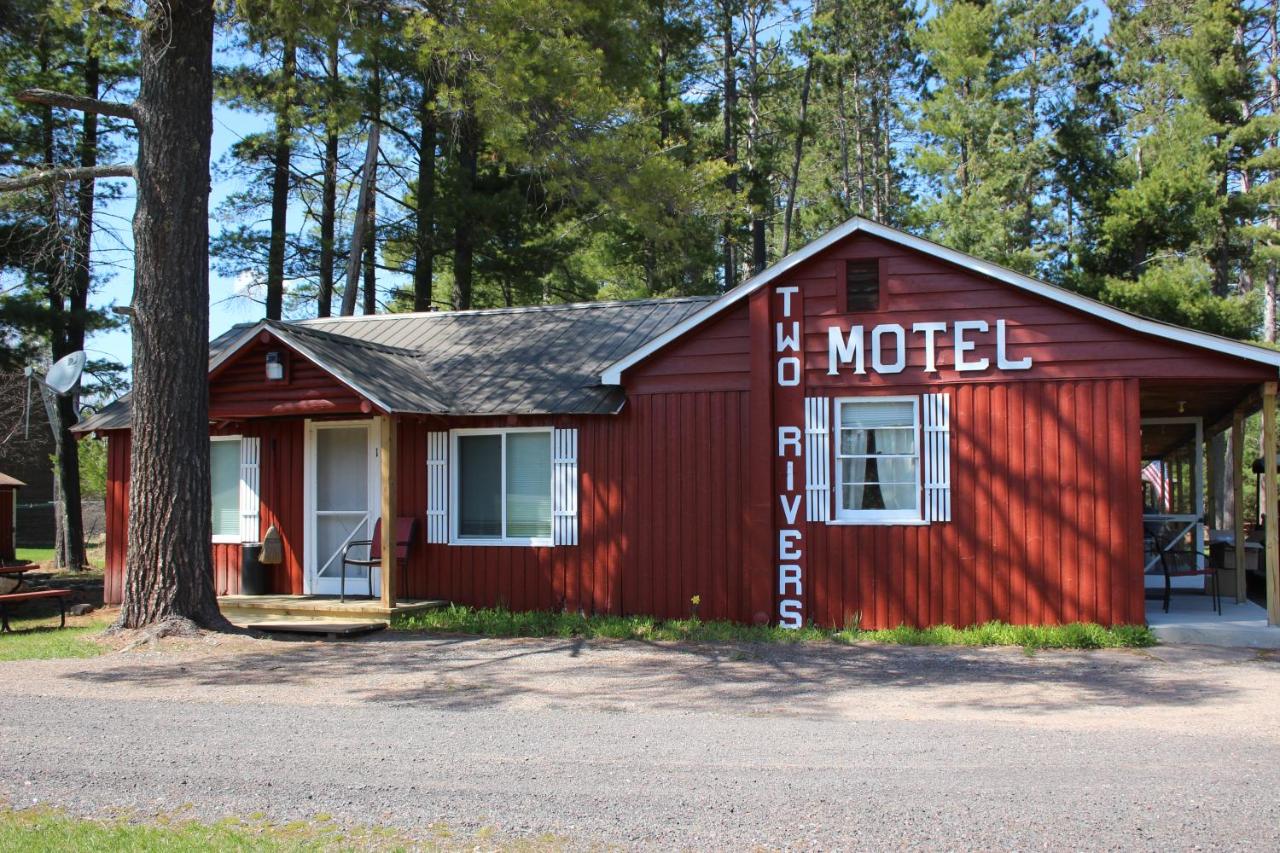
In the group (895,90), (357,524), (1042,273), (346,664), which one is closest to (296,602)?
(357,524)

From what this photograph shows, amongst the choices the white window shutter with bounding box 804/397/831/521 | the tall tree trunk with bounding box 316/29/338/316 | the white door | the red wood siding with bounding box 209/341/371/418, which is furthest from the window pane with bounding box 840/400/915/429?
the tall tree trunk with bounding box 316/29/338/316

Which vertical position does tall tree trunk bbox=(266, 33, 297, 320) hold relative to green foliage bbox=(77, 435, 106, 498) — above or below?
above

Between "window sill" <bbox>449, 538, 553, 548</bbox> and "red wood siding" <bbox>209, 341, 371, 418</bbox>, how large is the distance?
2.19m

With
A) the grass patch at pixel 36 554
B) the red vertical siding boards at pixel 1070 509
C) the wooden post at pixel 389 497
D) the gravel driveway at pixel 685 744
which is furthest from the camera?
the grass patch at pixel 36 554

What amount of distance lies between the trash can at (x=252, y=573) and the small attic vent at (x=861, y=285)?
8.50 m

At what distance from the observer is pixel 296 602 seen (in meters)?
14.2

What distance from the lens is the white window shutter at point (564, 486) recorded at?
1388 centimetres

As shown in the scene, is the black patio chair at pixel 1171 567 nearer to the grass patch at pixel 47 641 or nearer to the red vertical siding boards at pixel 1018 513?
the red vertical siding boards at pixel 1018 513

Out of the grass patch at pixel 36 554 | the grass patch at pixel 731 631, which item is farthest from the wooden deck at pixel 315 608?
the grass patch at pixel 36 554

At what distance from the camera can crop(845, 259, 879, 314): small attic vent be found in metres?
12.9

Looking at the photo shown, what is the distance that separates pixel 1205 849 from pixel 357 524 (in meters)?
11.9

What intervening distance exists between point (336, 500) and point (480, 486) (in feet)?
7.25

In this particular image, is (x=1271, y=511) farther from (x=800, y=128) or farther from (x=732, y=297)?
(x=800, y=128)

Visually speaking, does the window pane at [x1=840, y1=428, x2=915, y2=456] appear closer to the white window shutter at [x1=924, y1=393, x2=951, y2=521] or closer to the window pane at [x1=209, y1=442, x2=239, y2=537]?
the white window shutter at [x1=924, y1=393, x2=951, y2=521]
